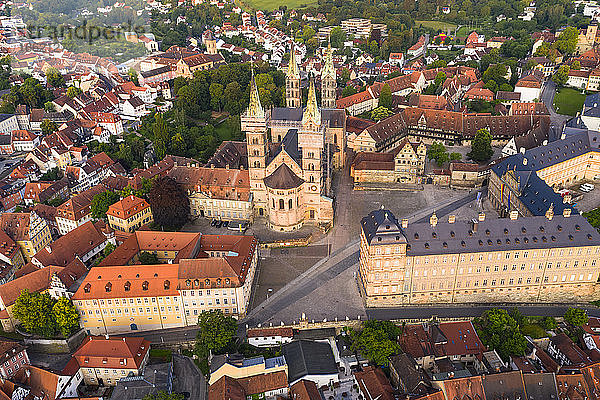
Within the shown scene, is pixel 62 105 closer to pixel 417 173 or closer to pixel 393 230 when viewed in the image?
pixel 417 173

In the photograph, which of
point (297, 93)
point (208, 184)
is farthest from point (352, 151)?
point (208, 184)

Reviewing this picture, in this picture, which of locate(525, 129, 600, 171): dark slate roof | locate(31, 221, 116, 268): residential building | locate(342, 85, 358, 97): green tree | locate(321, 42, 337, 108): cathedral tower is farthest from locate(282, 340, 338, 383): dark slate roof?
locate(342, 85, 358, 97): green tree

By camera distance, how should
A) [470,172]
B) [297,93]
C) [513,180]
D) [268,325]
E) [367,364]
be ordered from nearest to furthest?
[367,364] → [268,325] → [513,180] → [470,172] → [297,93]

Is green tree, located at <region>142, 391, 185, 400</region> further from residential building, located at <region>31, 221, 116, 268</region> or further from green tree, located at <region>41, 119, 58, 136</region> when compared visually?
green tree, located at <region>41, 119, 58, 136</region>

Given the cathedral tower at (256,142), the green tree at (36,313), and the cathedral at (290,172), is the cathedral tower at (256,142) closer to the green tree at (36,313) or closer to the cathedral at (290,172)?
the cathedral at (290,172)

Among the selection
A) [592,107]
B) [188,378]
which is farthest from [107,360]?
[592,107]

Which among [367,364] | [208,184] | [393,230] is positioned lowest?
[367,364]

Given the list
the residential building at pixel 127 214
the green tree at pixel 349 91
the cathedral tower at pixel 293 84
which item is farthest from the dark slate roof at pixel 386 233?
the green tree at pixel 349 91

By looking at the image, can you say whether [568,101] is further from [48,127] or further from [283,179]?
[48,127]
